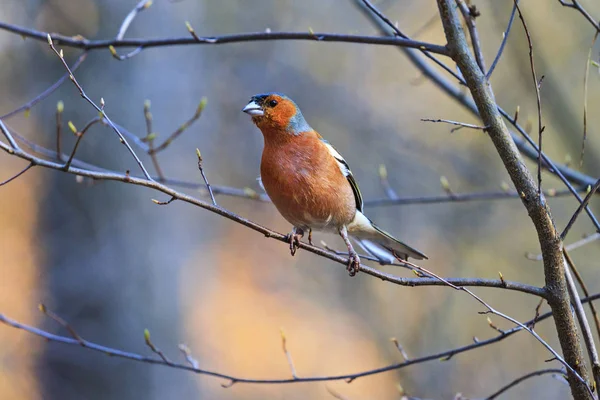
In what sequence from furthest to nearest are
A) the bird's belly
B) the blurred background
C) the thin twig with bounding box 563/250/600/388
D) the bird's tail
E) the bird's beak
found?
1. the blurred background
2. the bird's tail
3. the bird's beak
4. the bird's belly
5. the thin twig with bounding box 563/250/600/388

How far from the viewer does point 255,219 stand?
8.17m

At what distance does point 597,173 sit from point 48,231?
5.33 metres

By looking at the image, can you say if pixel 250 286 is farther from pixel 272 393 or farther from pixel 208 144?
pixel 208 144

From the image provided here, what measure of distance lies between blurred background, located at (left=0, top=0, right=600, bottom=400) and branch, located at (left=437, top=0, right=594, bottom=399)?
327cm

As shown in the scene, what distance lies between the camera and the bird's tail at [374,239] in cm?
361

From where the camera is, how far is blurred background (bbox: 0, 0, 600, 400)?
19.0 ft

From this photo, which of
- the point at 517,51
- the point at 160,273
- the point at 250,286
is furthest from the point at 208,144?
the point at 517,51

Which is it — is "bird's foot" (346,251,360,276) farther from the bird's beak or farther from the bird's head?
the bird's beak

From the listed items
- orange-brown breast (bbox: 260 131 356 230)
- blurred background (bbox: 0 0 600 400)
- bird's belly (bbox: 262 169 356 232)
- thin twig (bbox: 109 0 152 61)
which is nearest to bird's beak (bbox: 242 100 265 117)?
orange-brown breast (bbox: 260 131 356 230)

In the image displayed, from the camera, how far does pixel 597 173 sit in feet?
15.9

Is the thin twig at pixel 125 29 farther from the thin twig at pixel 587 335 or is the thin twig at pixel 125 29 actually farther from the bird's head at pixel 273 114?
the thin twig at pixel 587 335

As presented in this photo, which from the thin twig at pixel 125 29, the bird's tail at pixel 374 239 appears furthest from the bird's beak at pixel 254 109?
the bird's tail at pixel 374 239

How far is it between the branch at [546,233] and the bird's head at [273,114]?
4.48 ft

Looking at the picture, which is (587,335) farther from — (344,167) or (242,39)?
(242,39)
